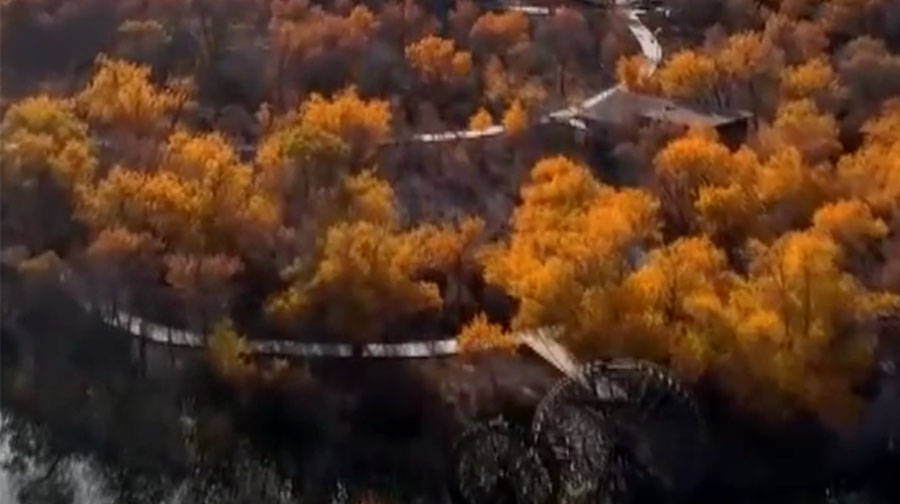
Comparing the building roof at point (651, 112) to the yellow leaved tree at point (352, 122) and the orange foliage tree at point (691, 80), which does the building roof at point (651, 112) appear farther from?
the yellow leaved tree at point (352, 122)

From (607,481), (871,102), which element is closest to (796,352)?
(607,481)

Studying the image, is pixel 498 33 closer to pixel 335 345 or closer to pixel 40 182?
pixel 40 182

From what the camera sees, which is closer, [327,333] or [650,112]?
[327,333]

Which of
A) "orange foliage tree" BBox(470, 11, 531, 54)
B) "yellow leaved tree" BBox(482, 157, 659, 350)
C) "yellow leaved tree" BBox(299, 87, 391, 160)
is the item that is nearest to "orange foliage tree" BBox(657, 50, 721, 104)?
"orange foliage tree" BBox(470, 11, 531, 54)

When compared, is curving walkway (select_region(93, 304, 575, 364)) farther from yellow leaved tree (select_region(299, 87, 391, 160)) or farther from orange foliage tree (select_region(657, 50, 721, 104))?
orange foliage tree (select_region(657, 50, 721, 104))

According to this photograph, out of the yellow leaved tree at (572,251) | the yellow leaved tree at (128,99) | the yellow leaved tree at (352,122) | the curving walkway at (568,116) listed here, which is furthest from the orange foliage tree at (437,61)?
the yellow leaved tree at (572,251)

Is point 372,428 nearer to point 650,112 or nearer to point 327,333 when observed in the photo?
point 327,333
